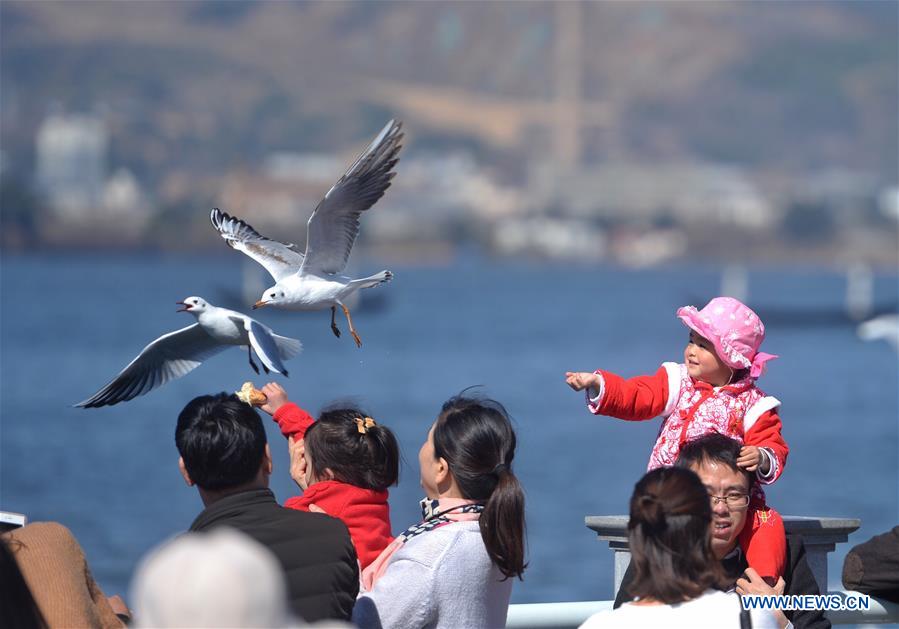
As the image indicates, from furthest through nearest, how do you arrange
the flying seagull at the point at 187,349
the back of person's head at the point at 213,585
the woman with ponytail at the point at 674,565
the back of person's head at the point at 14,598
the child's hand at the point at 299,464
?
1. the child's hand at the point at 299,464
2. the flying seagull at the point at 187,349
3. the woman with ponytail at the point at 674,565
4. the back of person's head at the point at 14,598
5. the back of person's head at the point at 213,585

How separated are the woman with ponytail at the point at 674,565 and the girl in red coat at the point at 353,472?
3.13 ft

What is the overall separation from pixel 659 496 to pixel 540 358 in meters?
57.5

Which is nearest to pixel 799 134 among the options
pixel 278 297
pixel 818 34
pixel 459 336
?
pixel 818 34

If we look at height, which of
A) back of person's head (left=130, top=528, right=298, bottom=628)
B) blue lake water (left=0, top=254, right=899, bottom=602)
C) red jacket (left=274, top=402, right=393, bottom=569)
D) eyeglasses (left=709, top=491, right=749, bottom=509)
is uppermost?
blue lake water (left=0, top=254, right=899, bottom=602)

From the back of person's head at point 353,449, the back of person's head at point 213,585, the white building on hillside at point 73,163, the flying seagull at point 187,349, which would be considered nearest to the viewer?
the back of person's head at point 213,585

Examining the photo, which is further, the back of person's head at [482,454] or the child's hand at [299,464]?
the child's hand at [299,464]

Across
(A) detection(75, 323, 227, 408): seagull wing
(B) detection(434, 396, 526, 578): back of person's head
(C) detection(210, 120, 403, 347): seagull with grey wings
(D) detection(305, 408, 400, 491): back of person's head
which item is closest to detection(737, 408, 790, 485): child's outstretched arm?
(B) detection(434, 396, 526, 578): back of person's head

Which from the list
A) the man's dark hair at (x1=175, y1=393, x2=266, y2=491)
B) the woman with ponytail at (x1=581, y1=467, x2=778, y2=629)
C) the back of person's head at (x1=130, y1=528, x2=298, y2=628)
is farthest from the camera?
the man's dark hair at (x1=175, y1=393, x2=266, y2=491)

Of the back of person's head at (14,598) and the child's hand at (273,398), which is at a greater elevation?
the child's hand at (273,398)

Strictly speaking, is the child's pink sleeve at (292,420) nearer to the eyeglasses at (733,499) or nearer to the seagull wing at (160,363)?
the seagull wing at (160,363)

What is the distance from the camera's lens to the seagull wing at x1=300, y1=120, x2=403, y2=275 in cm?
402

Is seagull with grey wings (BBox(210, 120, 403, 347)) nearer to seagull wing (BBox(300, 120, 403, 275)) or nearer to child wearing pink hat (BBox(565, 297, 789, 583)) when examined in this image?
seagull wing (BBox(300, 120, 403, 275))

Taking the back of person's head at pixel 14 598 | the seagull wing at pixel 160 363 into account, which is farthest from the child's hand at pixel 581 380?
the back of person's head at pixel 14 598

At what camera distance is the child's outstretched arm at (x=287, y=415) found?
4.12 m
